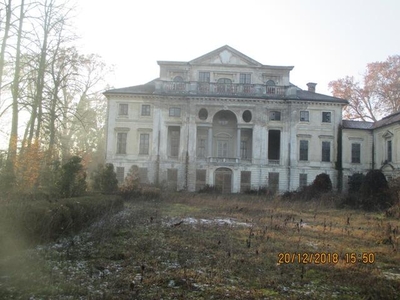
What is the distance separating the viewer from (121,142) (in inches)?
1522

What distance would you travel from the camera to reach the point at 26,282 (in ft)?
20.3

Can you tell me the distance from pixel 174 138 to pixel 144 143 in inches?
128

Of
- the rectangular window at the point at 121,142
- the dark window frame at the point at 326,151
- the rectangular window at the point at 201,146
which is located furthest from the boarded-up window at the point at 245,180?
the rectangular window at the point at 121,142

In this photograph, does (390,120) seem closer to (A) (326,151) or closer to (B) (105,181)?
(A) (326,151)

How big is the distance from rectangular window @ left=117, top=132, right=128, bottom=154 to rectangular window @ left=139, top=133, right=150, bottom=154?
1.64 meters

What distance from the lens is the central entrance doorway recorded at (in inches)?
1487

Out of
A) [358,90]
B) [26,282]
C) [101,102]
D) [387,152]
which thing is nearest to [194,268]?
[26,282]

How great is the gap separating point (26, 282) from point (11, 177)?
840 cm

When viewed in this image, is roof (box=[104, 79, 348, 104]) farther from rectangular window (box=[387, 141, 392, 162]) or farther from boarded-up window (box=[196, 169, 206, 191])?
boarded-up window (box=[196, 169, 206, 191])

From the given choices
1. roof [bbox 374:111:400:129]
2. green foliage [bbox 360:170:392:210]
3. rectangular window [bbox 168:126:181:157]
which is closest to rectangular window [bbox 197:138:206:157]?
rectangular window [bbox 168:126:181:157]

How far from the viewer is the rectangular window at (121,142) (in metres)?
38.5

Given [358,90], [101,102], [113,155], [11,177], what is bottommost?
[11,177]

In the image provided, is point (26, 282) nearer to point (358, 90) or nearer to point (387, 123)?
point (387, 123)

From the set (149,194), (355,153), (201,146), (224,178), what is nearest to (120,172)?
(201,146)
